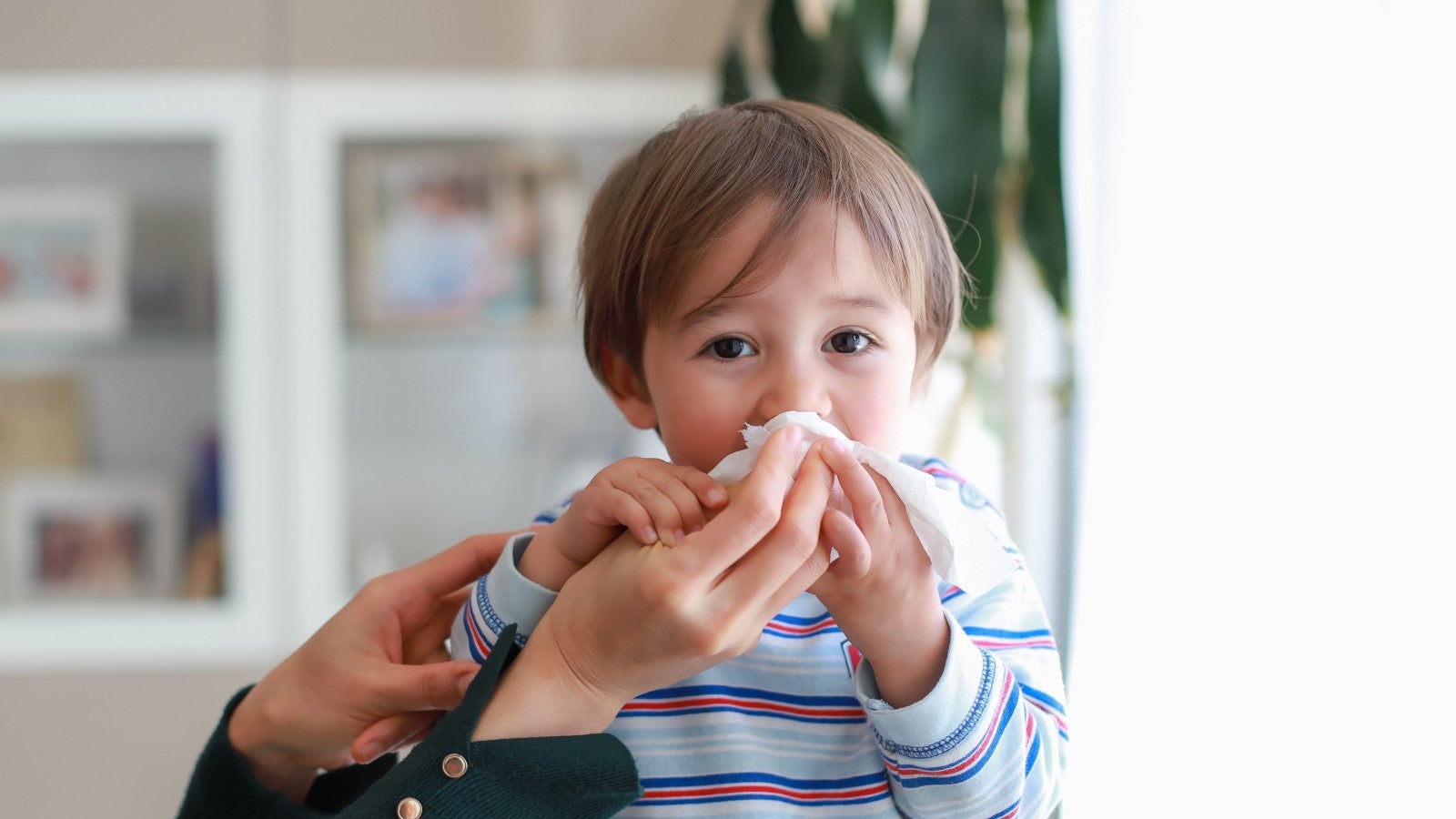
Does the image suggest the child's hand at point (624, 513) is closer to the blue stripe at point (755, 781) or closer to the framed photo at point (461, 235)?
the blue stripe at point (755, 781)

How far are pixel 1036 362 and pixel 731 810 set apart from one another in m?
1.12

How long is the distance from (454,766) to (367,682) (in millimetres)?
184

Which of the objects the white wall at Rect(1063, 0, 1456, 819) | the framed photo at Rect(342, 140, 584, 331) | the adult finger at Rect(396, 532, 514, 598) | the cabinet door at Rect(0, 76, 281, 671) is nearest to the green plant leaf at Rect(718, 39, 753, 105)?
the framed photo at Rect(342, 140, 584, 331)

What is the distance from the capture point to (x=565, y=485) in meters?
2.25

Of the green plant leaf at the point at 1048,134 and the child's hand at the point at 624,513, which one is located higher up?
the green plant leaf at the point at 1048,134

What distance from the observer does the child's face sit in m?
0.73

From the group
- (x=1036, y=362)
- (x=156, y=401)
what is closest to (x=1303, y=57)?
(x=1036, y=362)

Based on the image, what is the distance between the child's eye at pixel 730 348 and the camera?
749 millimetres

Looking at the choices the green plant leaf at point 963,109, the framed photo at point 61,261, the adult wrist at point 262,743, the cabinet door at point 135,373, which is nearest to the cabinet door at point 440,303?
the cabinet door at point 135,373

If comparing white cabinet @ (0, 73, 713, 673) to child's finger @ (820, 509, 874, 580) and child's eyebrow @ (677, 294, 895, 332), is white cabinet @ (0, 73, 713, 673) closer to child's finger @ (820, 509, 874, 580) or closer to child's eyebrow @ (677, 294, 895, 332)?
child's eyebrow @ (677, 294, 895, 332)

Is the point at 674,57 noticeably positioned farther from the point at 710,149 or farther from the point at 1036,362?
the point at 710,149

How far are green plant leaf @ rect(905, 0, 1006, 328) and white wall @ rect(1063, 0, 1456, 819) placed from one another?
154mm

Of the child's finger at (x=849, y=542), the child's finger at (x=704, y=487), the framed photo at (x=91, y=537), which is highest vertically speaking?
→ the child's finger at (x=704, y=487)

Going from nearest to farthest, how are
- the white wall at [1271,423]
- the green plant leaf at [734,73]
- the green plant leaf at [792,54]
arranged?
the white wall at [1271,423] → the green plant leaf at [792,54] → the green plant leaf at [734,73]
